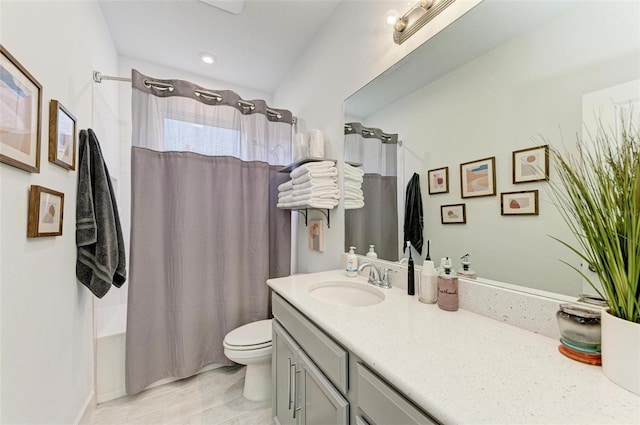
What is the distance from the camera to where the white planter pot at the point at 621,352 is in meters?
0.50

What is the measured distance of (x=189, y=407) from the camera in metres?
1.62

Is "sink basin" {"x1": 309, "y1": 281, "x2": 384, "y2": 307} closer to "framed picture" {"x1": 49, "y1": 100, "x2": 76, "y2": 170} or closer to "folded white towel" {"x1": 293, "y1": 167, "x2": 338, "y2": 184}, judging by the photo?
"folded white towel" {"x1": 293, "y1": 167, "x2": 338, "y2": 184}

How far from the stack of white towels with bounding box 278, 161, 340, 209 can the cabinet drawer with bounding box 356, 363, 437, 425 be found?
1.11 meters

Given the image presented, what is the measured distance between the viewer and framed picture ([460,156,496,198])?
3.00 ft

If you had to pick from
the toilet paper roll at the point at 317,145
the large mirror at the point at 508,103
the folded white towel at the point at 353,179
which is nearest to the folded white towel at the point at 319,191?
the folded white towel at the point at 353,179

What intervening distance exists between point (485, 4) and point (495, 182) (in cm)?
67

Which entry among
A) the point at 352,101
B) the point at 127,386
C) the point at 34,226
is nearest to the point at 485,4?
the point at 352,101

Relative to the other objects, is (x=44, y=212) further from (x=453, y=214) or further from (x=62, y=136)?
(x=453, y=214)

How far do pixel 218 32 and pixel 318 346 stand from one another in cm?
232

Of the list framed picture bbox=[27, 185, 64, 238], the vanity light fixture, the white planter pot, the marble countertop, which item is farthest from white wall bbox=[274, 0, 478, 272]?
framed picture bbox=[27, 185, 64, 238]

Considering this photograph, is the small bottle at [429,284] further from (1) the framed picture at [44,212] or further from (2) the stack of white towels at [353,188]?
(1) the framed picture at [44,212]

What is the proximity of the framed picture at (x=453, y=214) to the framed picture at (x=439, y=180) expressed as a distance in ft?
0.25

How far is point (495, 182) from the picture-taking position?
90cm

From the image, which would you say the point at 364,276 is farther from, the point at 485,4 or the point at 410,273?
the point at 485,4
